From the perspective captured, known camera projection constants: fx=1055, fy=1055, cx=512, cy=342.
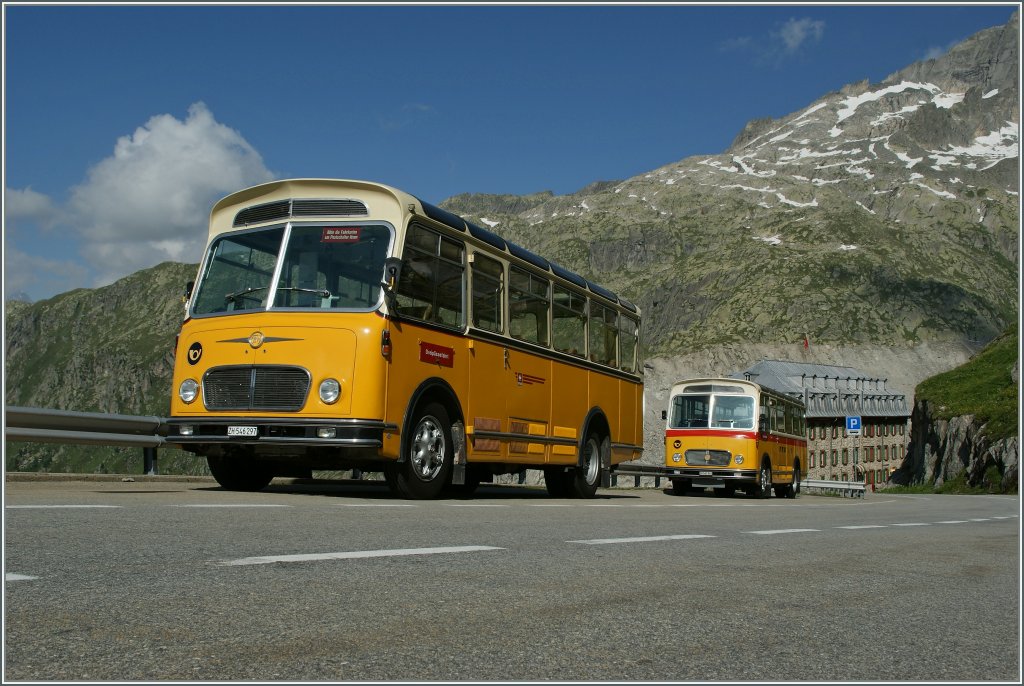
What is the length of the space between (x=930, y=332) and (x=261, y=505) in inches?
5611

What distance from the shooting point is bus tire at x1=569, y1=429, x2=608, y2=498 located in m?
16.6

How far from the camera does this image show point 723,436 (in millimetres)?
28094

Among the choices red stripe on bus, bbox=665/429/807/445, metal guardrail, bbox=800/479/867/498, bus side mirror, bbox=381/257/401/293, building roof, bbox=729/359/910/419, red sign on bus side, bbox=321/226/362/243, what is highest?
building roof, bbox=729/359/910/419

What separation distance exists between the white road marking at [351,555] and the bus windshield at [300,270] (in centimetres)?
519

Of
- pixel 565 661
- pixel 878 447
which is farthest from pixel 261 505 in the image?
pixel 878 447

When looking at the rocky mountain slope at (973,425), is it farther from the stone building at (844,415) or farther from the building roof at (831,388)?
the building roof at (831,388)

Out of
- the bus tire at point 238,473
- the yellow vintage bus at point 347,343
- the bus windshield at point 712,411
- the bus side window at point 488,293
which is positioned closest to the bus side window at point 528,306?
the yellow vintage bus at point 347,343

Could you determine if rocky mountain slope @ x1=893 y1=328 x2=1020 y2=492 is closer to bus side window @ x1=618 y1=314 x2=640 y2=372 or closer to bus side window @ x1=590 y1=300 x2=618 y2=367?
bus side window @ x1=618 y1=314 x2=640 y2=372

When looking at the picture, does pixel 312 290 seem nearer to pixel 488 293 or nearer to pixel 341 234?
pixel 341 234

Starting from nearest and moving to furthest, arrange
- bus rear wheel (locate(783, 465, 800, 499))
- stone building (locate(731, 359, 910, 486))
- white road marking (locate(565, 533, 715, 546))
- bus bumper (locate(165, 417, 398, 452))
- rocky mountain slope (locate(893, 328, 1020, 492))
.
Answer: white road marking (locate(565, 533, 715, 546))
bus bumper (locate(165, 417, 398, 452))
bus rear wheel (locate(783, 465, 800, 499))
rocky mountain slope (locate(893, 328, 1020, 492))
stone building (locate(731, 359, 910, 486))

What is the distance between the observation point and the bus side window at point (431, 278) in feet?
38.5

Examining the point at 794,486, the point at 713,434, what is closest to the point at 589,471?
the point at 713,434

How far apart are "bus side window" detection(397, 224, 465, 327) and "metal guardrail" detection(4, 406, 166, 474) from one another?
15.4 feet

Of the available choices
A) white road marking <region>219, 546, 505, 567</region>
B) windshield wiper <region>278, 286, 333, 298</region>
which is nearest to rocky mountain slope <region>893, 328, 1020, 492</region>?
windshield wiper <region>278, 286, 333, 298</region>
